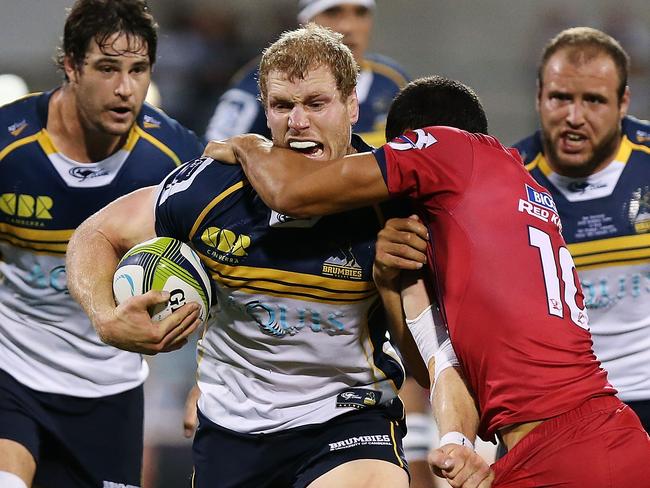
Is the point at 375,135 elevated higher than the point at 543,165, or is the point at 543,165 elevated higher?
the point at 543,165

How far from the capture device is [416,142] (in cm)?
379

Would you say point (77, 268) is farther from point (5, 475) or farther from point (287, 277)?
point (5, 475)

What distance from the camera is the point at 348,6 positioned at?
7.64m

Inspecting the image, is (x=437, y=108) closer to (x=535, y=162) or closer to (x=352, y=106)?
(x=352, y=106)

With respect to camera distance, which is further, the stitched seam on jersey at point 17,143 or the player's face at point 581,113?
the player's face at point 581,113

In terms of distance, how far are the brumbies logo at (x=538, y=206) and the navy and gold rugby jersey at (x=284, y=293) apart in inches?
24.4

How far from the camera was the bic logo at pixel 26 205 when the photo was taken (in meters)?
5.24

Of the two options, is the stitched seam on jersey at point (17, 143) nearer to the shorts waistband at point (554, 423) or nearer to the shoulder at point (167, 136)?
the shoulder at point (167, 136)

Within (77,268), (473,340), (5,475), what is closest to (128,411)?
(5,475)

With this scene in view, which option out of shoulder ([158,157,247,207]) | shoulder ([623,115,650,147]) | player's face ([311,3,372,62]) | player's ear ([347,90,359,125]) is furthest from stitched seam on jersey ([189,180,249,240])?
player's face ([311,3,372,62])

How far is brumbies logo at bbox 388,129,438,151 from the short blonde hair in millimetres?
460

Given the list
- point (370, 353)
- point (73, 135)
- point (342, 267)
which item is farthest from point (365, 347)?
point (73, 135)

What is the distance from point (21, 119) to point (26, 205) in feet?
1.31

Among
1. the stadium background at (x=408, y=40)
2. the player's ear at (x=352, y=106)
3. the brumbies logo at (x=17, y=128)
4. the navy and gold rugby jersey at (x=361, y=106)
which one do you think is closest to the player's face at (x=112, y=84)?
the brumbies logo at (x=17, y=128)
